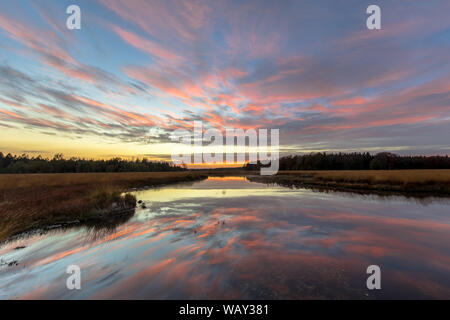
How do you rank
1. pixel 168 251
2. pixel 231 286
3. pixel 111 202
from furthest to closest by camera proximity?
pixel 111 202 → pixel 168 251 → pixel 231 286

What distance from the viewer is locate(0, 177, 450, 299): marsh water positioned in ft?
17.8

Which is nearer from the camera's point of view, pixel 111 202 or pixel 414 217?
pixel 414 217

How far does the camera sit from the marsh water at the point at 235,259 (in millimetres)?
5434

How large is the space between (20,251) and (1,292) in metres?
3.94

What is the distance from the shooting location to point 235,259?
743cm

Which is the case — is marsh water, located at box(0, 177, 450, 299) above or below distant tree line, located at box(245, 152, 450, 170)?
below

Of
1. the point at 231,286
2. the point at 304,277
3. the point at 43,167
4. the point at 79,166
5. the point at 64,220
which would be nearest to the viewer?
the point at 231,286

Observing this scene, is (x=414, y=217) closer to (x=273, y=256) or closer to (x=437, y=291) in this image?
(x=437, y=291)

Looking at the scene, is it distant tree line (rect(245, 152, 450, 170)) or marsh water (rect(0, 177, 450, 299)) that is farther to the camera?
distant tree line (rect(245, 152, 450, 170))

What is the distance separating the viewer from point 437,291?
524 centimetres

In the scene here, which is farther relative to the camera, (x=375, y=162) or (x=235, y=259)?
(x=375, y=162)

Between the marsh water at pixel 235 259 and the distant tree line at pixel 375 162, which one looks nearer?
the marsh water at pixel 235 259

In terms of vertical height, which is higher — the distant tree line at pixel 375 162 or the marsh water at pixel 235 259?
the distant tree line at pixel 375 162
